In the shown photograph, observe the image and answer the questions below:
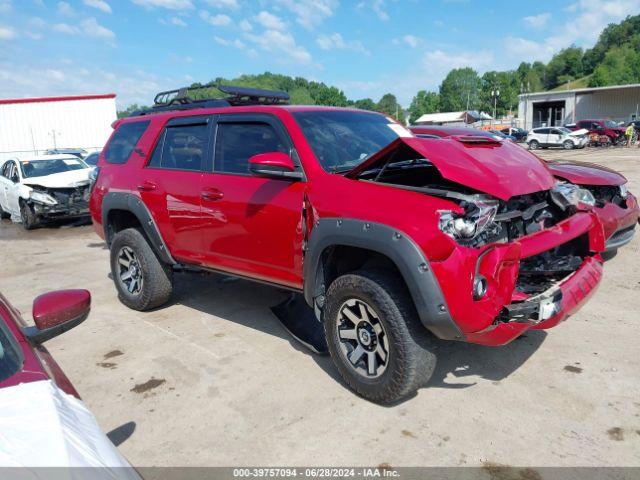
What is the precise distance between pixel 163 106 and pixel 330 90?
138026 millimetres

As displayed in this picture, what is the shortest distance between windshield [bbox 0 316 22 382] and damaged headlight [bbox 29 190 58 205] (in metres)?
10.6

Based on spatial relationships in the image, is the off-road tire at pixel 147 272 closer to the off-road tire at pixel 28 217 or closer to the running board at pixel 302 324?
the running board at pixel 302 324

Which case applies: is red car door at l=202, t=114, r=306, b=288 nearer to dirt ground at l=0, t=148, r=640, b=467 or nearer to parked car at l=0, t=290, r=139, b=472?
dirt ground at l=0, t=148, r=640, b=467

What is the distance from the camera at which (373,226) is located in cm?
316

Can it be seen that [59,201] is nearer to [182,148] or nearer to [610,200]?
[182,148]

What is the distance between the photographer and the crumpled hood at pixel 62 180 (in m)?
11.8

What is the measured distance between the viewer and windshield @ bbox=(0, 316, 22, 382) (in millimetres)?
1939

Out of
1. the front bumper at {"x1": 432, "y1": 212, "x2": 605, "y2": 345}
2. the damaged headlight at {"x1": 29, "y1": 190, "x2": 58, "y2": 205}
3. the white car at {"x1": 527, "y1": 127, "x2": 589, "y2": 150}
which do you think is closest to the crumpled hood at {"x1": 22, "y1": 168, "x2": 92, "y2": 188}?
the damaged headlight at {"x1": 29, "y1": 190, "x2": 58, "y2": 205}

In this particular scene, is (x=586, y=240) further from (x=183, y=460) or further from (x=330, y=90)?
(x=330, y=90)

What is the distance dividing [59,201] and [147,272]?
7.78m

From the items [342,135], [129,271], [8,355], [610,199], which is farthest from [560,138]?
[8,355]

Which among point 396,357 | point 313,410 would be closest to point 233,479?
point 313,410

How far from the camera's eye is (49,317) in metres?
2.26

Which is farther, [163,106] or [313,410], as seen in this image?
[163,106]
